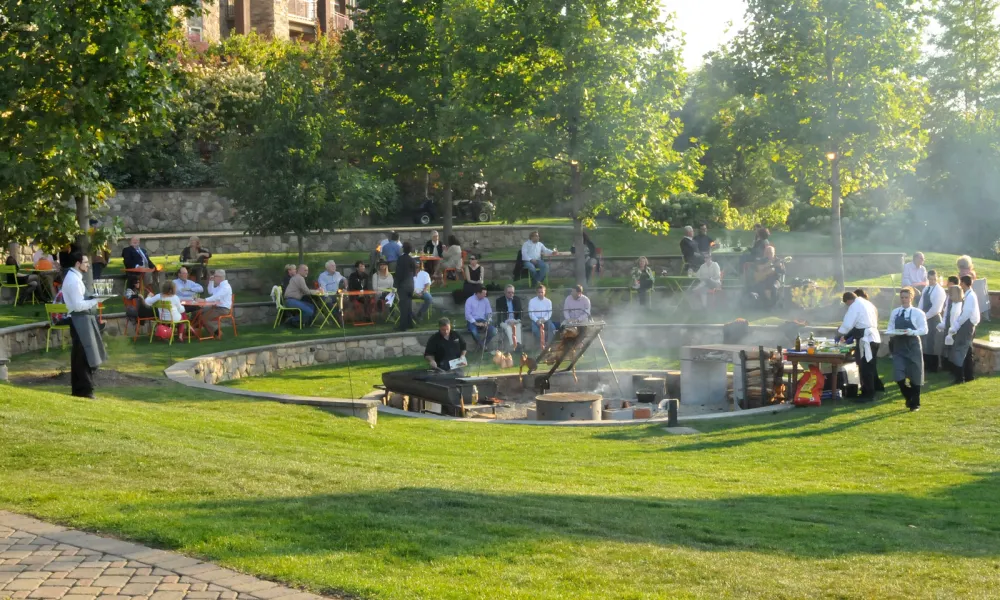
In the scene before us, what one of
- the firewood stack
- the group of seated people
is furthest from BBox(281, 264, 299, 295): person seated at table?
the firewood stack

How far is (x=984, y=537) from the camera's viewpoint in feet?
29.1

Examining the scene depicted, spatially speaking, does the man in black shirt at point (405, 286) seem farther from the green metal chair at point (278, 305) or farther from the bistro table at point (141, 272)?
the bistro table at point (141, 272)

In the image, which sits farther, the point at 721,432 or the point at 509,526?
the point at 721,432

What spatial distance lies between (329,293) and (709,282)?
8.31m

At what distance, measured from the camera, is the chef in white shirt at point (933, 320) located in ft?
58.4

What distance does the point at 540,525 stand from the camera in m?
7.98

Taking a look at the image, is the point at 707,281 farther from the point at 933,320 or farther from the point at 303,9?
the point at 303,9

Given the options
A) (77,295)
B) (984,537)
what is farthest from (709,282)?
(984,537)

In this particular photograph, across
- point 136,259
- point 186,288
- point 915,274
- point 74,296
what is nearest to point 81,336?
point 74,296

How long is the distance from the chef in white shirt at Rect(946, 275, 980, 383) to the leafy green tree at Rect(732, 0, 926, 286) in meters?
8.78

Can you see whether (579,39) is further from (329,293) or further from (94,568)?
(94,568)

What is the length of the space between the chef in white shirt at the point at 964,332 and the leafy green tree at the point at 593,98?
32.6 ft

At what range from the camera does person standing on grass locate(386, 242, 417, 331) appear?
23828 mm

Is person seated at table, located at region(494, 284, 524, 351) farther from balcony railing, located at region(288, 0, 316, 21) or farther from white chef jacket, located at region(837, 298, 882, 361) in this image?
balcony railing, located at region(288, 0, 316, 21)
